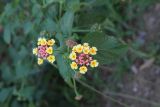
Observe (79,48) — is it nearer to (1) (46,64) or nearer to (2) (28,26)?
(2) (28,26)

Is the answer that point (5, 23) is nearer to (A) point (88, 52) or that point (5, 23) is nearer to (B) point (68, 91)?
(B) point (68, 91)

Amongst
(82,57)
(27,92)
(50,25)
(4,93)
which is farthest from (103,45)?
(4,93)

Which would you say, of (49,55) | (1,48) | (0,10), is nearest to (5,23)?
(0,10)

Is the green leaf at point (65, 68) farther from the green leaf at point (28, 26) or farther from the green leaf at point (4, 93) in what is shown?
the green leaf at point (4, 93)

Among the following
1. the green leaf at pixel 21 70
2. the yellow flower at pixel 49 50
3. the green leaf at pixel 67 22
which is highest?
the green leaf at pixel 21 70

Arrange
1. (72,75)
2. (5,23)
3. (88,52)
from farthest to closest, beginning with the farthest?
1. (5,23)
2. (72,75)
3. (88,52)

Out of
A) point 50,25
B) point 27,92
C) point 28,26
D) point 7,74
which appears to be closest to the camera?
point 50,25

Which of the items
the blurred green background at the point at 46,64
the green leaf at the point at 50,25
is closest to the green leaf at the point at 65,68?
the green leaf at the point at 50,25
